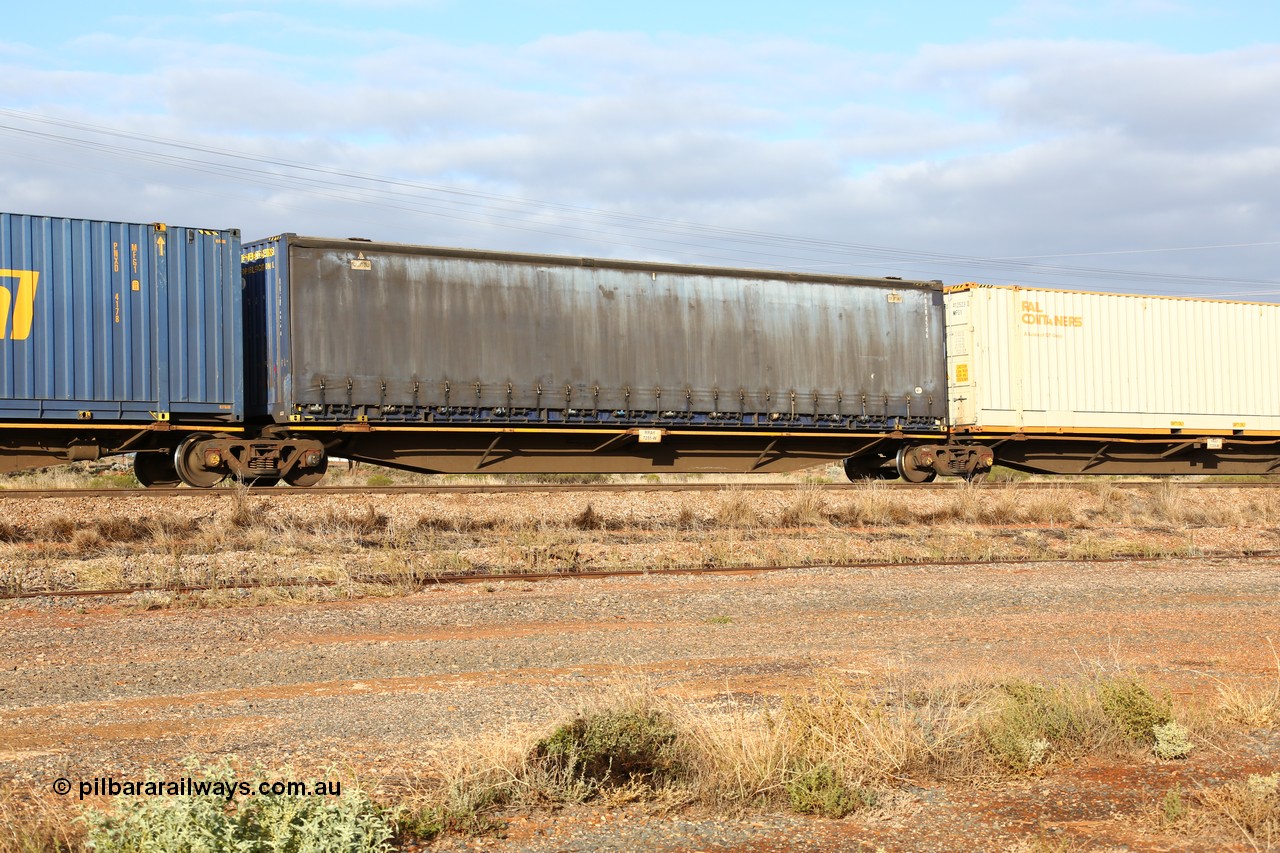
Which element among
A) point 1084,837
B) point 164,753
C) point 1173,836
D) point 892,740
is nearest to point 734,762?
point 892,740

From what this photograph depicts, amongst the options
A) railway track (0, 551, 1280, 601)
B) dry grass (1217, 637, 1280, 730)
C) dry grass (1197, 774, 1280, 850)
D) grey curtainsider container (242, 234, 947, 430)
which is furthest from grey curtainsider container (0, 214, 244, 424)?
dry grass (1197, 774, 1280, 850)

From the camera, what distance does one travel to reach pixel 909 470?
843 inches

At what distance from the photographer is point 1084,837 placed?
14.9 feet

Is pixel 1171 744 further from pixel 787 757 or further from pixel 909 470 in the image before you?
pixel 909 470

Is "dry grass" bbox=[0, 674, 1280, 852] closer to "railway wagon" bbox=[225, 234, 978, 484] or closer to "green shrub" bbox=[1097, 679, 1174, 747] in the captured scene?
"green shrub" bbox=[1097, 679, 1174, 747]

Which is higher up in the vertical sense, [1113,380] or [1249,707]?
[1113,380]

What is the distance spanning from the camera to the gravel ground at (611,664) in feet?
15.8

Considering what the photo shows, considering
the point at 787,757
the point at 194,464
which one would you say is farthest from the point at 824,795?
the point at 194,464

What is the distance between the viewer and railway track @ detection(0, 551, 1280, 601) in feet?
34.1

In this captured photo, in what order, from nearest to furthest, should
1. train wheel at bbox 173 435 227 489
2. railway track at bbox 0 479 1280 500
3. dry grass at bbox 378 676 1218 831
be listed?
dry grass at bbox 378 676 1218 831, railway track at bbox 0 479 1280 500, train wheel at bbox 173 435 227 489

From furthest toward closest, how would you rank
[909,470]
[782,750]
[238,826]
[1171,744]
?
[909,470], [1171,744], [782,750], [238,826]

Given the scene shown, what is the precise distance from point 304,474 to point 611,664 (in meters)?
10.9

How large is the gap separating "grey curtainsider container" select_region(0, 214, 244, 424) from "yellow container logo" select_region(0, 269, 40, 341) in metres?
0.01

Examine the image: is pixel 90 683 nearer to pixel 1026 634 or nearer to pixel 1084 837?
pixel 1084 837
